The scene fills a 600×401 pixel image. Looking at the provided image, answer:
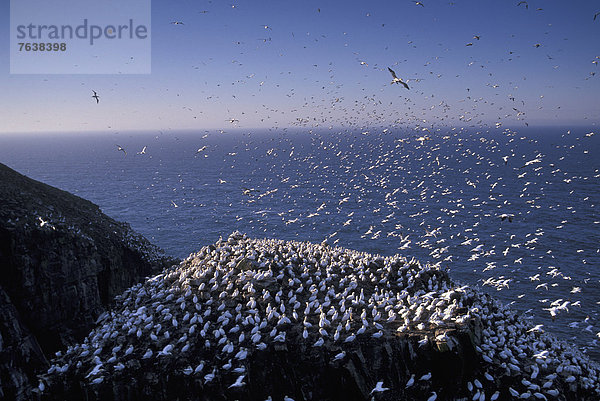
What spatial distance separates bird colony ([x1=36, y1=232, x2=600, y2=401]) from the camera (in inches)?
659

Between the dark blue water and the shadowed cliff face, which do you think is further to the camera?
the dark blue water

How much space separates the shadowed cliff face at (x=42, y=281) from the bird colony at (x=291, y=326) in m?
2.14

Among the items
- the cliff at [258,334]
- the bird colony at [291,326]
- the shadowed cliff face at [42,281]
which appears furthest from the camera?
the shadowed cliff face at [42,281]

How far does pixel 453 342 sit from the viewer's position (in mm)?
16859

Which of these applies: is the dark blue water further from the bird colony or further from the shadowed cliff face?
the shadowed cliff face

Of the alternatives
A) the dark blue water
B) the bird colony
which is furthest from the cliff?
the dark blue water

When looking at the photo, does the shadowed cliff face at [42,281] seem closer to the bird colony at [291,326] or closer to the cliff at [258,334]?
the cliff at [258,334]

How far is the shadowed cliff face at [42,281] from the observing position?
1892 cm

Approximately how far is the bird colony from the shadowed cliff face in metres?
2.14

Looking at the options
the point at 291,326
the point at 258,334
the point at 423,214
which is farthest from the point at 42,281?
the point at 423,214

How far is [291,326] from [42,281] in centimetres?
1598

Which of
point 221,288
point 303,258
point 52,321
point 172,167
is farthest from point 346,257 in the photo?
point 172,167

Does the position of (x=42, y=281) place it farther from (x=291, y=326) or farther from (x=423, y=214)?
(x=423, y=214)

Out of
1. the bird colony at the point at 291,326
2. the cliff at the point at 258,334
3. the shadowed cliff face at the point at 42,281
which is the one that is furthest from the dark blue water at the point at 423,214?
the shadowed cliff face at the point at 42,281
